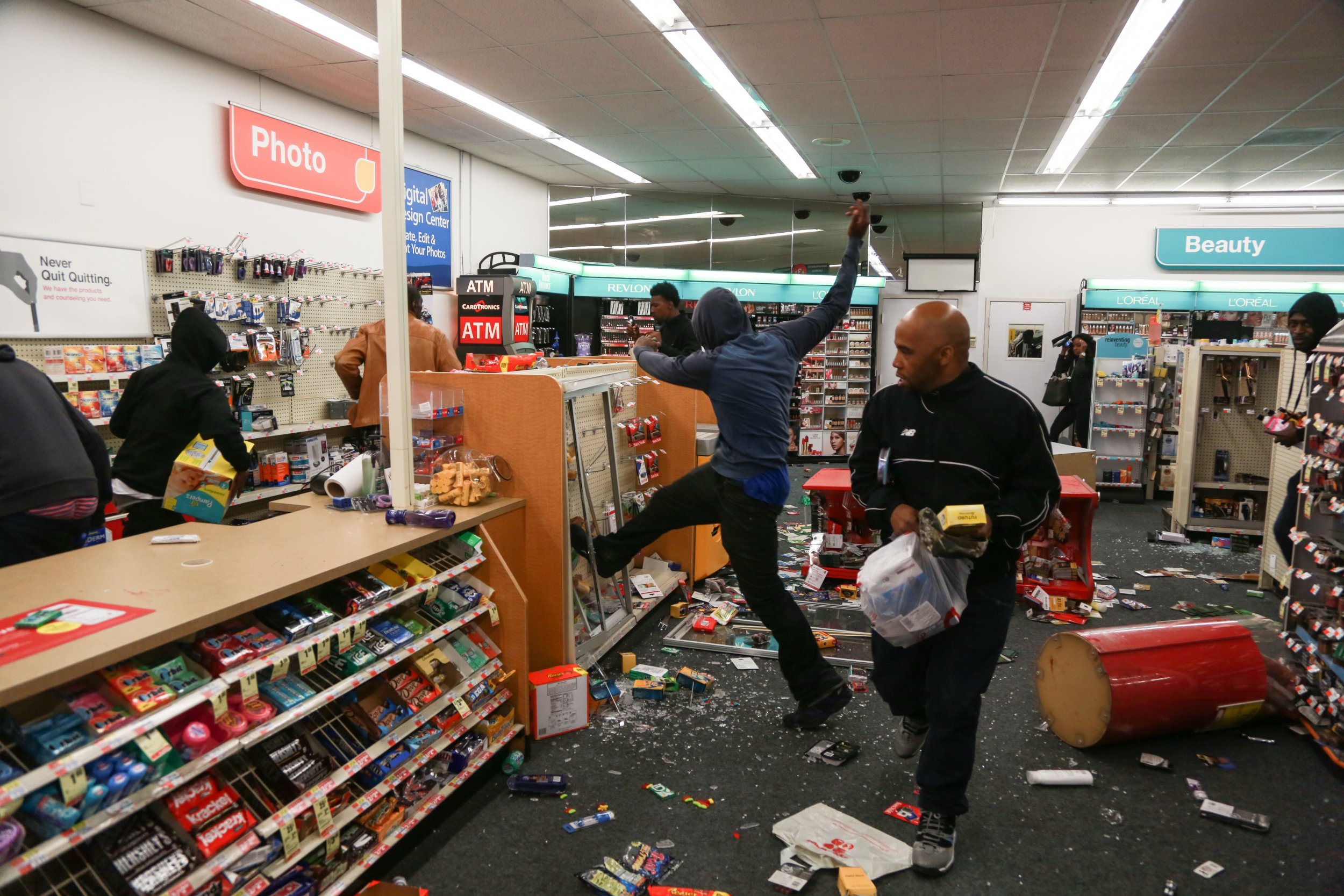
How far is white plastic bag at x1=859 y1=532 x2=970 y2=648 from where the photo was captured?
2.58 meters

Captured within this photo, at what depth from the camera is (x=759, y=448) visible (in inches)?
141

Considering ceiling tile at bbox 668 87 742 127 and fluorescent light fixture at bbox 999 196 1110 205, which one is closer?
ceiling tile at bbox 668 87 742 127

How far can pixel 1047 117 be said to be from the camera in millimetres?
7793

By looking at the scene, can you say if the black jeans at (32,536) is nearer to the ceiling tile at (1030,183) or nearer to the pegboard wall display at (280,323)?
the pegboard wall display at (280,323)

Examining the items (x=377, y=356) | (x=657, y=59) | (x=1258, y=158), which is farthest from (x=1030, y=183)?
(x=377, y=356)

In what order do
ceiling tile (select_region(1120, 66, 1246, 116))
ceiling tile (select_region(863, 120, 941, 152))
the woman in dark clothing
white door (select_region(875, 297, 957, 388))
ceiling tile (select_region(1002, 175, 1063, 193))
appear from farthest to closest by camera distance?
white door (select_region(875, 297, 957, 388))
ceiling tile (select_region(1002, 175, 1063, 193))
the woman in dark clothing
ceiling tile (select_region(863, 120, 941, 152))
ceiling tile (select_region(1120, 66, 1246, 116))

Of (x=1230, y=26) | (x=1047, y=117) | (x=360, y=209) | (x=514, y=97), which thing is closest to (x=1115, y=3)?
(x=1230, y=26)

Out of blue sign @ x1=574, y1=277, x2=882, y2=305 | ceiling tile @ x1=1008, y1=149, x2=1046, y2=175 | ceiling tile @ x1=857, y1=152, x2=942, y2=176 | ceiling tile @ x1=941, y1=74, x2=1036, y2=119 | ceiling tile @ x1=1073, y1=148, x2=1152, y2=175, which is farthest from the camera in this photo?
blue sign @ x1=574, y1=277, x2=882, y2=305

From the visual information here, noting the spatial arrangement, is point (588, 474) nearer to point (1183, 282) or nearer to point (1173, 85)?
point (1173, 85)

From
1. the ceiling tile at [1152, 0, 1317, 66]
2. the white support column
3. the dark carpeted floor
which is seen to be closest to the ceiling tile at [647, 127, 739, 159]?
the ceiling tile at [1152, 0, 1317, 66]

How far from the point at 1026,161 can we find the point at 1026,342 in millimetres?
2988

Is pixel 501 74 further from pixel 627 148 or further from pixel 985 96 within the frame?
pixel 985 96

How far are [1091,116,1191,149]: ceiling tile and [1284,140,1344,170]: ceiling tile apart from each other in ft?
5.48

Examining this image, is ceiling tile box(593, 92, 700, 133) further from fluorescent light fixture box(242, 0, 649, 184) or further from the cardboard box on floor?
the cardboard box on floor
